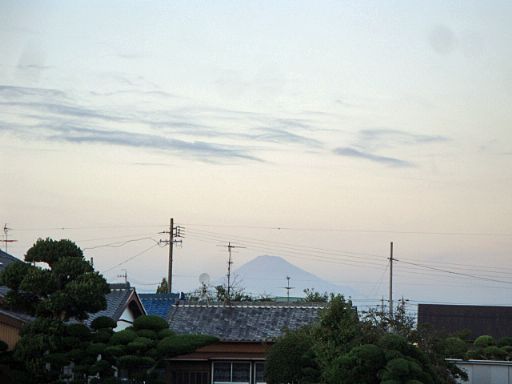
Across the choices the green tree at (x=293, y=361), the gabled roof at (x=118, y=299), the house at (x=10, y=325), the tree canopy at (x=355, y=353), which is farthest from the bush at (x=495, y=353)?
the house at (x=10, y=325)

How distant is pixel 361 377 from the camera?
25.4 m

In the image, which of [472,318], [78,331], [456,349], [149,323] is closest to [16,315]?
[78,331]

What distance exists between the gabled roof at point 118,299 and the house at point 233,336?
2.35 metres

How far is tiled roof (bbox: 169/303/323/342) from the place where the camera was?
37.1 m

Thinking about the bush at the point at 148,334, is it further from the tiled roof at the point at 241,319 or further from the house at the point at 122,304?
the tiled roof at the point at 241,319

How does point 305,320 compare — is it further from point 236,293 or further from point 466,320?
point 466,320

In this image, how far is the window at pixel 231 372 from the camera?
36.0 m

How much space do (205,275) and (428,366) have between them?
2890cm

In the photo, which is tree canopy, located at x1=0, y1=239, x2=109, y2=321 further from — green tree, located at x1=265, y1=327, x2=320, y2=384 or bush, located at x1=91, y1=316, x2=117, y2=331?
green tree, located at x1=265, y1=327, x2=320, y2=384

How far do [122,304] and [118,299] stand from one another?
19.0 inches

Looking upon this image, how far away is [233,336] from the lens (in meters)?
36.7

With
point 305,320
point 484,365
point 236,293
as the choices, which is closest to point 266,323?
point 305,320

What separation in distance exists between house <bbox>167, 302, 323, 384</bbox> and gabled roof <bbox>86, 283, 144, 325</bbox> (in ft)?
7.69

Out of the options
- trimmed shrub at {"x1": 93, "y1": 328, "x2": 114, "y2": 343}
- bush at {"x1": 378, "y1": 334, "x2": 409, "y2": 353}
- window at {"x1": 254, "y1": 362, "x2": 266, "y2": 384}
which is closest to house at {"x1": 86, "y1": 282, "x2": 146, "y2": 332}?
window at {"x1": 254, "y1": 362, "x2": 266, "y2": 384}
